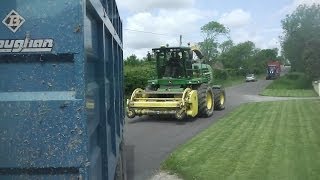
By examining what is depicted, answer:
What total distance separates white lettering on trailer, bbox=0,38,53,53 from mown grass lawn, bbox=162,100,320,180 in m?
5.99

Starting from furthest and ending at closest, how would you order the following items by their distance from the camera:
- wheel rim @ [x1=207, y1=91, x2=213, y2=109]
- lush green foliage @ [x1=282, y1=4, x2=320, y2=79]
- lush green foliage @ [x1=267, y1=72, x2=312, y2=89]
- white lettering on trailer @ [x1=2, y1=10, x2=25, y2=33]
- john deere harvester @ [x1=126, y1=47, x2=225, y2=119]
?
1. lush green foliage @ [x1=282, y1=4, x2=320, y2=79]
2. lush green foliage @ [x1=267, y1=72, x2=312, y2=89]
3. wheel rim @ [x1=207, y1=91, x2=213, y2=109]
4. john deere harvester @ [x1=126, y1=47, x2=225, y2=119]
5. white lettering on trailer @ [x1=2, y1=10, x2=25, y2=33]

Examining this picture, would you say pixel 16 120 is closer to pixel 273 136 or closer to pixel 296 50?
pixel 273 136

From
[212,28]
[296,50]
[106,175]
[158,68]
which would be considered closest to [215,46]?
→ [212,28]

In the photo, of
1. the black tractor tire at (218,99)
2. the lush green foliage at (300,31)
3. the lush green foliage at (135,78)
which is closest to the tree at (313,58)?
the lush green foliage at (300,31)

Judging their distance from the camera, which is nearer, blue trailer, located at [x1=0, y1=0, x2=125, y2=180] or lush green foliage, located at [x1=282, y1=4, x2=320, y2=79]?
blue trailer, located at [x1=0, y1=0, x2=125, y2=180]

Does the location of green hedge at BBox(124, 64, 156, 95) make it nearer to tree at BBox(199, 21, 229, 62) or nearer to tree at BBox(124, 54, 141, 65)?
tree at BBox(124, 54, 141, 65)

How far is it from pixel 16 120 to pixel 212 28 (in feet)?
362

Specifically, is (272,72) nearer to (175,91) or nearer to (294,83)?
(294,83)

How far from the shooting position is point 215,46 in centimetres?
10806

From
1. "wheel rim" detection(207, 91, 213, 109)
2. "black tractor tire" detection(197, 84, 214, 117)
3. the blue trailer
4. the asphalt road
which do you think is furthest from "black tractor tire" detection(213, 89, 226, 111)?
the blue trailer

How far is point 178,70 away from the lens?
19672mm

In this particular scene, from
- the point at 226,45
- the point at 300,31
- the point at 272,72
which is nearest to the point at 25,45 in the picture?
the point at 300,31

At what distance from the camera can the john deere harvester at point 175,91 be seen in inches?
685

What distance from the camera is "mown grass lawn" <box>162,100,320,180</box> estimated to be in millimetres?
8406
